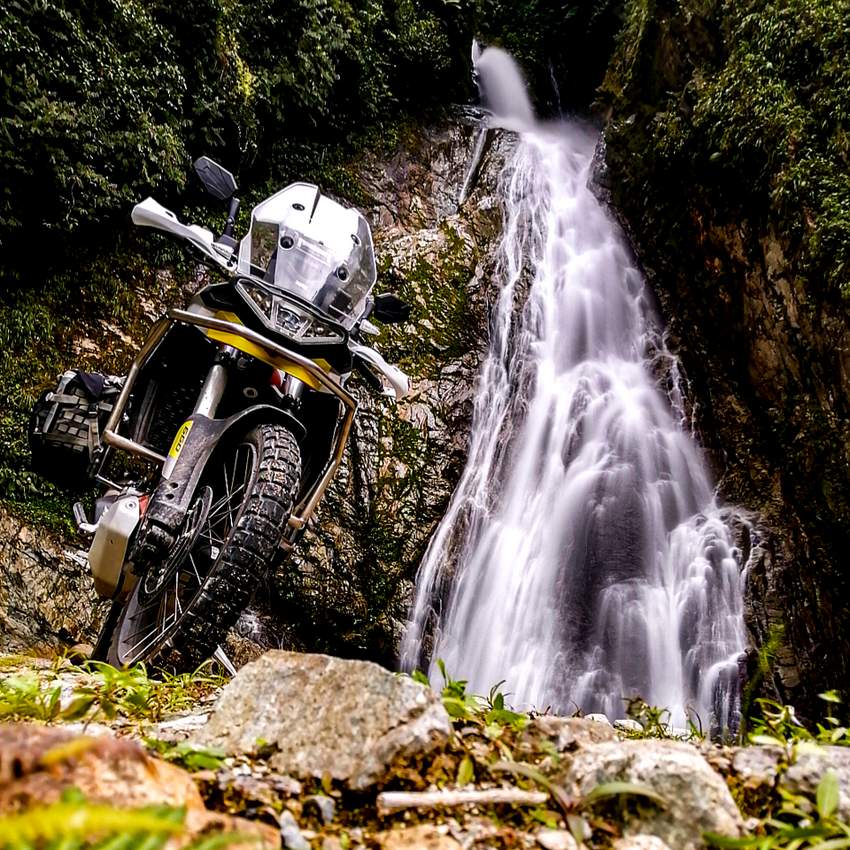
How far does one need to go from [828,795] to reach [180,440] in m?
2.48

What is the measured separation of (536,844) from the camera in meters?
1.12

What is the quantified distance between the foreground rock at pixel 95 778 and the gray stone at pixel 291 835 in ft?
0.08

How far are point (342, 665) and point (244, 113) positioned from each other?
8.12 metres

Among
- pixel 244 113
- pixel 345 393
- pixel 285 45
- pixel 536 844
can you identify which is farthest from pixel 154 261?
pixel 536 844

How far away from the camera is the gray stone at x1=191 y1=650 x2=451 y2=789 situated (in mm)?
1280

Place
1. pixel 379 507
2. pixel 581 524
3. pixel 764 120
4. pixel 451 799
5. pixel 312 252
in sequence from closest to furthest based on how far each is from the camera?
pixel 451 799, pixel 312 252, pixel 581 524, pixel 764 120, pixel 379 507

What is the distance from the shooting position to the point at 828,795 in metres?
1.19

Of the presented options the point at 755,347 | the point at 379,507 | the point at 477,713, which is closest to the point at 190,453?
the point at 477,713

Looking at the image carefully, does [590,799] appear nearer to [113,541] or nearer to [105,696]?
[105,696]

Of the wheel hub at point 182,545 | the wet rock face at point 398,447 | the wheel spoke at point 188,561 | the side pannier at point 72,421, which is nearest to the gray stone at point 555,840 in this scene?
the wheel spoke at point 188,561

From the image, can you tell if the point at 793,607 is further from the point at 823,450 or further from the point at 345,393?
the point at 345,393

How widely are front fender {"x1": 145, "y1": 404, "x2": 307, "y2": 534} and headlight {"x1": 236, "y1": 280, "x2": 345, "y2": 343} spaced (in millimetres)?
334

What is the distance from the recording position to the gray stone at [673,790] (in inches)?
45.2

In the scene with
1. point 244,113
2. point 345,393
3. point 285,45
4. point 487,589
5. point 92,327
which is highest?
point 285,45
